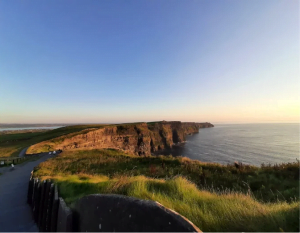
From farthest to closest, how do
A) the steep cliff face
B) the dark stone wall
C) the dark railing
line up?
the steep cliff face
the dark railing
the dark stone wall

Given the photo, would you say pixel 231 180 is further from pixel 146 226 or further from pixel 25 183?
pixel 25 183

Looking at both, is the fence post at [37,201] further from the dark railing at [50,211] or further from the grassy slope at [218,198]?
the grassy slope at [218,198]

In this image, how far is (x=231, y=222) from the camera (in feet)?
9.80

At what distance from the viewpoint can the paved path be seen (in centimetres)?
748

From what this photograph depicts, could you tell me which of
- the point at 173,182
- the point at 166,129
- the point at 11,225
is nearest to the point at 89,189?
the point at 173,182

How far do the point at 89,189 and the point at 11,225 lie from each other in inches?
166

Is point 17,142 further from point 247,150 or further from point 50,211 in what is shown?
point 247,150

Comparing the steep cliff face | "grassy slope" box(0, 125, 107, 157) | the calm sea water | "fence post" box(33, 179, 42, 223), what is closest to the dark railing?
"fence post" box(33, 179, 42, 223)

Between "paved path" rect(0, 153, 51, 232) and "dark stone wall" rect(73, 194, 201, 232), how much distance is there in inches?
206

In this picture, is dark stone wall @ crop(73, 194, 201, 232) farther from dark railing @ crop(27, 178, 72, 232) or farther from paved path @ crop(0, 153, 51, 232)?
paved path @ crop(0, 153, 51, 232)

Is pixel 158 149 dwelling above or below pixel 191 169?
below

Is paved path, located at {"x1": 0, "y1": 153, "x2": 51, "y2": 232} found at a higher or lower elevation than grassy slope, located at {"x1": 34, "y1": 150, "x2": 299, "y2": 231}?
lower

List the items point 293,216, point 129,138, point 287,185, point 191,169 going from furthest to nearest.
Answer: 1. point 129,138
2. point 191,169
3. point 287,185
4. point 293,216

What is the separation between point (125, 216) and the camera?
3141 mm
